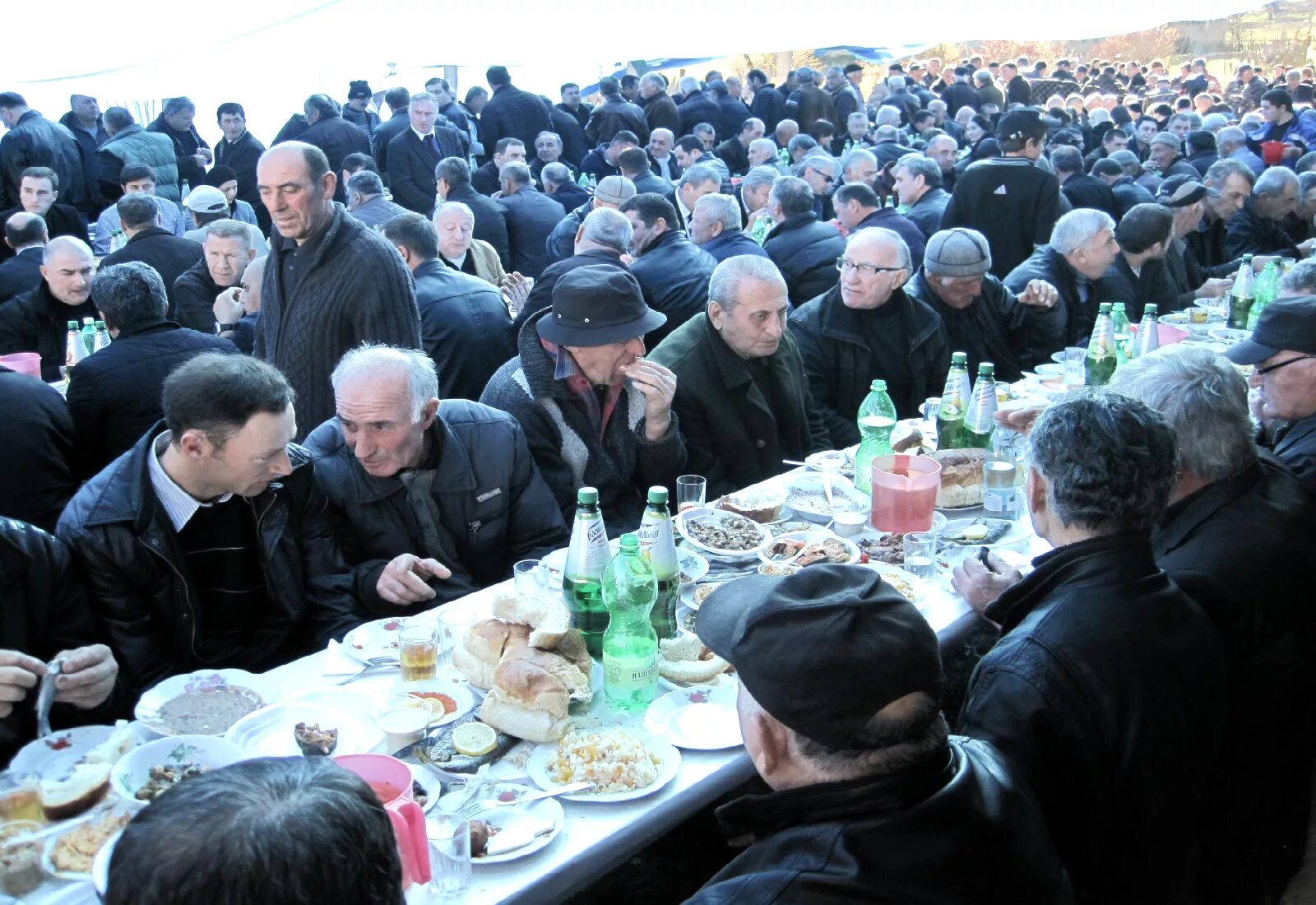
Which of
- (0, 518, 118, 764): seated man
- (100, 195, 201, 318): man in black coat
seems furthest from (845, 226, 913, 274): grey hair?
(100, 195, 201, 318): man in black coat

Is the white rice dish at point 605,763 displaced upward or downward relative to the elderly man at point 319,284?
downward

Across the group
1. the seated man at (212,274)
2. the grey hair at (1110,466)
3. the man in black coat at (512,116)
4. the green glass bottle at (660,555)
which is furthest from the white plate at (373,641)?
the man in black coat at (512,116)

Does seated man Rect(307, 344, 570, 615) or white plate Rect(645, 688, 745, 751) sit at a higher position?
seated man Rect(307, 344, 570, 615)

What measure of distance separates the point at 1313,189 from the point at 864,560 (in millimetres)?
7850

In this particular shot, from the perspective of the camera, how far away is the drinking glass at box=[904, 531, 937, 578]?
3.11 meters

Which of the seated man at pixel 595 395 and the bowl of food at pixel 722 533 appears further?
the seated man at pixel 595 395

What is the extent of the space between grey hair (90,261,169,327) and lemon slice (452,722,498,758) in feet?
9.90

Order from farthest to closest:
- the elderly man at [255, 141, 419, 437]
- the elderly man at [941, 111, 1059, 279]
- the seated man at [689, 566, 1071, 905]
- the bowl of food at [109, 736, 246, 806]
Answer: the elderly man at [941, 111, 1059, 279]
the elderly man at [255, 141, 419, 437]
the bowl of food at [109, 736, 246, 806]
the seated man at [689, 566, 1071, 905]

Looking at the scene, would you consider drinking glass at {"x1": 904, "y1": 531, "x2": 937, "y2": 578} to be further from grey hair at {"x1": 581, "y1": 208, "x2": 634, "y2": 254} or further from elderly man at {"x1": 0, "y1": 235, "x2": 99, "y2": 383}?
elderly man at {"x1": 0, "y1": 235, "x2": 99, "y2": 383}

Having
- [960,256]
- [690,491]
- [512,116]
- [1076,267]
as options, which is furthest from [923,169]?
[690,491]

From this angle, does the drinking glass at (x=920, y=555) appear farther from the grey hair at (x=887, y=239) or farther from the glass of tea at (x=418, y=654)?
the grey hair at (x=887, y=239)

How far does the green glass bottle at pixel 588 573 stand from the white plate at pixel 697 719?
27cm

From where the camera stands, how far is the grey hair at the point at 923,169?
28.0ft

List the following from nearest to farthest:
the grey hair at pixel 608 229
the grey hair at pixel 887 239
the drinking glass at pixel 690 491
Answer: the drinking glass at pixel 690 491 < the grey hair at pixel 887 239 < the grey hair at pixel 608 229
